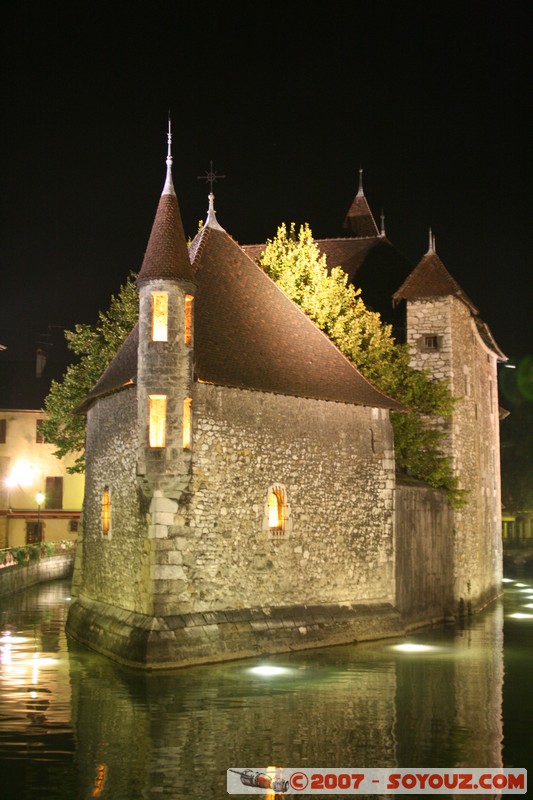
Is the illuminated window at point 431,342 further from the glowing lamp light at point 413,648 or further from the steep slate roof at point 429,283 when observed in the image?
the glowing lamp light at point 413,648

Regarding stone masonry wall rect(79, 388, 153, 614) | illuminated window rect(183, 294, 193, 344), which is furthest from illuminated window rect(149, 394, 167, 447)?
illuminated window rect(183, 294, 193, 344)

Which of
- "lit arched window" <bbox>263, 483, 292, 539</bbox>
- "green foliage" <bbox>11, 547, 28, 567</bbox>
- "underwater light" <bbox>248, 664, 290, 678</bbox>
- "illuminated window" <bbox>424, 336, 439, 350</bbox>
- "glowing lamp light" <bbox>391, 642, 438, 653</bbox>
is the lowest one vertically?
"underwater light" <bbox>248, 664, 290, 678</bbox>

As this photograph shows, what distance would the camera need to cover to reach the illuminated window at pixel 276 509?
68.5 feet

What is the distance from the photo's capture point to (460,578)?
1113 inches

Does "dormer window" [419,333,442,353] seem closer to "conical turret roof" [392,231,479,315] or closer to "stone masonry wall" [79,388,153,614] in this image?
"conical turret roof" [392,231,479,315]

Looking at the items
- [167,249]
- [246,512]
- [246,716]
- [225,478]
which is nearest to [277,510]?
[246,512]

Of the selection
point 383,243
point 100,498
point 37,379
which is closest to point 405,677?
point 100,498

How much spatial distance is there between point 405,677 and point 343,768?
636 centimetres

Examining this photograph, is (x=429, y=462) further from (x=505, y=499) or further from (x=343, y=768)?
(x=505, y=499)

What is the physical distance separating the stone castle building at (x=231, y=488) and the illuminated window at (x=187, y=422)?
31 mm

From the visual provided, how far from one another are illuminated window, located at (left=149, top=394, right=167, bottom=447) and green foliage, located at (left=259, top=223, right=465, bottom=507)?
279 inches

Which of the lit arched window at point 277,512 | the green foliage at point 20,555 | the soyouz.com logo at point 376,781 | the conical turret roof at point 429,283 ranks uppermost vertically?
the conical turret roof at point 429,283

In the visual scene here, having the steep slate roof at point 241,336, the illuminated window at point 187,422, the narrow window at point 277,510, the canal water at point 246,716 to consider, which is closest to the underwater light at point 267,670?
the canal water at point 246,716

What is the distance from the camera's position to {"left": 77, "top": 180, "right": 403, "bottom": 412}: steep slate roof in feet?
65.9
